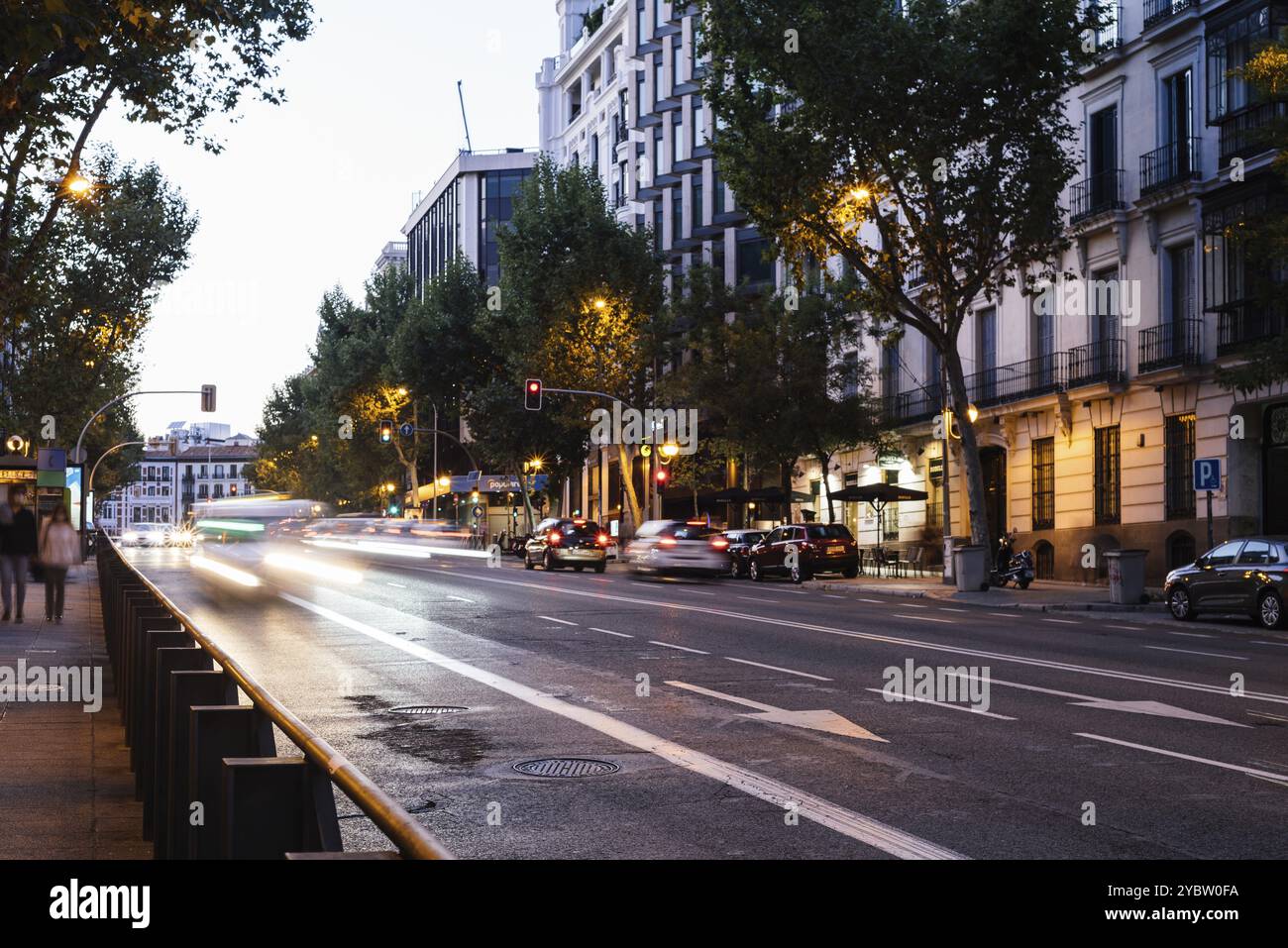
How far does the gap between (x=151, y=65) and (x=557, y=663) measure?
39.5 ft

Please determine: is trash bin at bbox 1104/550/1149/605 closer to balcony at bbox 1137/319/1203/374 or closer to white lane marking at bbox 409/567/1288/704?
balcony at bbox 1137/319/1203/374

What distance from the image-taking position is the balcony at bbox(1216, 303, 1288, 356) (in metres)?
32.7

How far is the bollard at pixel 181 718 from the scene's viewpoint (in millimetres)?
6027

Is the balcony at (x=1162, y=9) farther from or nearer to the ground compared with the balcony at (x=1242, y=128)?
farther from the ground

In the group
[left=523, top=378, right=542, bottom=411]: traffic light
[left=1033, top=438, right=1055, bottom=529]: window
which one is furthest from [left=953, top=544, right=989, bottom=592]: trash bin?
[left=523, top=378, right=542, bottom=411]: traffic light

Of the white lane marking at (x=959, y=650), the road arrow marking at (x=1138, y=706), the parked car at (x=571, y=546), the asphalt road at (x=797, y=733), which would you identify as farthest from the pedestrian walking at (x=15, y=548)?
the parked car at (x=571, y=546)

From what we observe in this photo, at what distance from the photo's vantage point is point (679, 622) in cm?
2327

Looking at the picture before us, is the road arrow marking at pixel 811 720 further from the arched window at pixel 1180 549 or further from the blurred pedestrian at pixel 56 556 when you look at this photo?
the arched window at pixel 1180 549

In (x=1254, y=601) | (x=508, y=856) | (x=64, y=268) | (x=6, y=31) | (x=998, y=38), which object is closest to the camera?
(x=508, y=856)

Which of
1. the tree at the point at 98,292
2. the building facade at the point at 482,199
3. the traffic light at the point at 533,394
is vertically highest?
the building facade at the point at 482,199

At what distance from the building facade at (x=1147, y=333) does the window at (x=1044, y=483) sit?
0.06 metres

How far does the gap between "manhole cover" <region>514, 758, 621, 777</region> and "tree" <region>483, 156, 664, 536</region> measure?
4932cm
